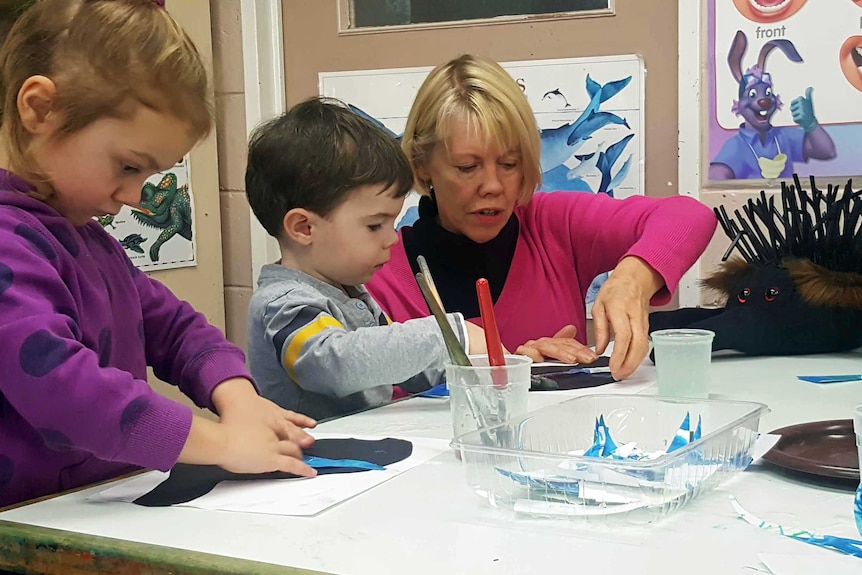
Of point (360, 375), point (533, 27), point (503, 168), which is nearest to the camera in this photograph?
point (360, 375)

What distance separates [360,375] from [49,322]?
41cm

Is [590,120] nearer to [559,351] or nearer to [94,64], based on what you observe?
[559,351]

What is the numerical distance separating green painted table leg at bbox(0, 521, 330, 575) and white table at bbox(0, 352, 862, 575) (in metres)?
0.01

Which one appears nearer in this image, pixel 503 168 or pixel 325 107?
pixel 325 107

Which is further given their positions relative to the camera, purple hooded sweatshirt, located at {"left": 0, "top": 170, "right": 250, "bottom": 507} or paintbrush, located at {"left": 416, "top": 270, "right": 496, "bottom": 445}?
paintbrush, located at {"left": 416, "top": 270, "right": 496, "bottom": 445}

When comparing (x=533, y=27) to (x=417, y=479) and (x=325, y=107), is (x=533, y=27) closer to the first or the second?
(x=325, y=107)

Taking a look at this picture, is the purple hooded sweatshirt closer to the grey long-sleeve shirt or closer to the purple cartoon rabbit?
the grey long-sleeve shirt

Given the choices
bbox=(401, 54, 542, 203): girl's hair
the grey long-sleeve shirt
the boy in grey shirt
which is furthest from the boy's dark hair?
bbox=(401, 54, 542, 203): girl's hair

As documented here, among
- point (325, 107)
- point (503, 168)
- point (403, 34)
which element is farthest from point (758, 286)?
point (403, 34)

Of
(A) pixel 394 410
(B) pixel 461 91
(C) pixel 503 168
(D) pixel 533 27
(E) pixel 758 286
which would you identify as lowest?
(A) pixel 394 410

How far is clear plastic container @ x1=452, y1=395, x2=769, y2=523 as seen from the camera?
613 mm

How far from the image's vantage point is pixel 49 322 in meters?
0.73

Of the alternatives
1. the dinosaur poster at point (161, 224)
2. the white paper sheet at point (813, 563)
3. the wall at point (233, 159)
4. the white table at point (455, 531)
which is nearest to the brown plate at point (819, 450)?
the white table at point (455, 531)

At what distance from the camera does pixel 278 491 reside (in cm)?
71
